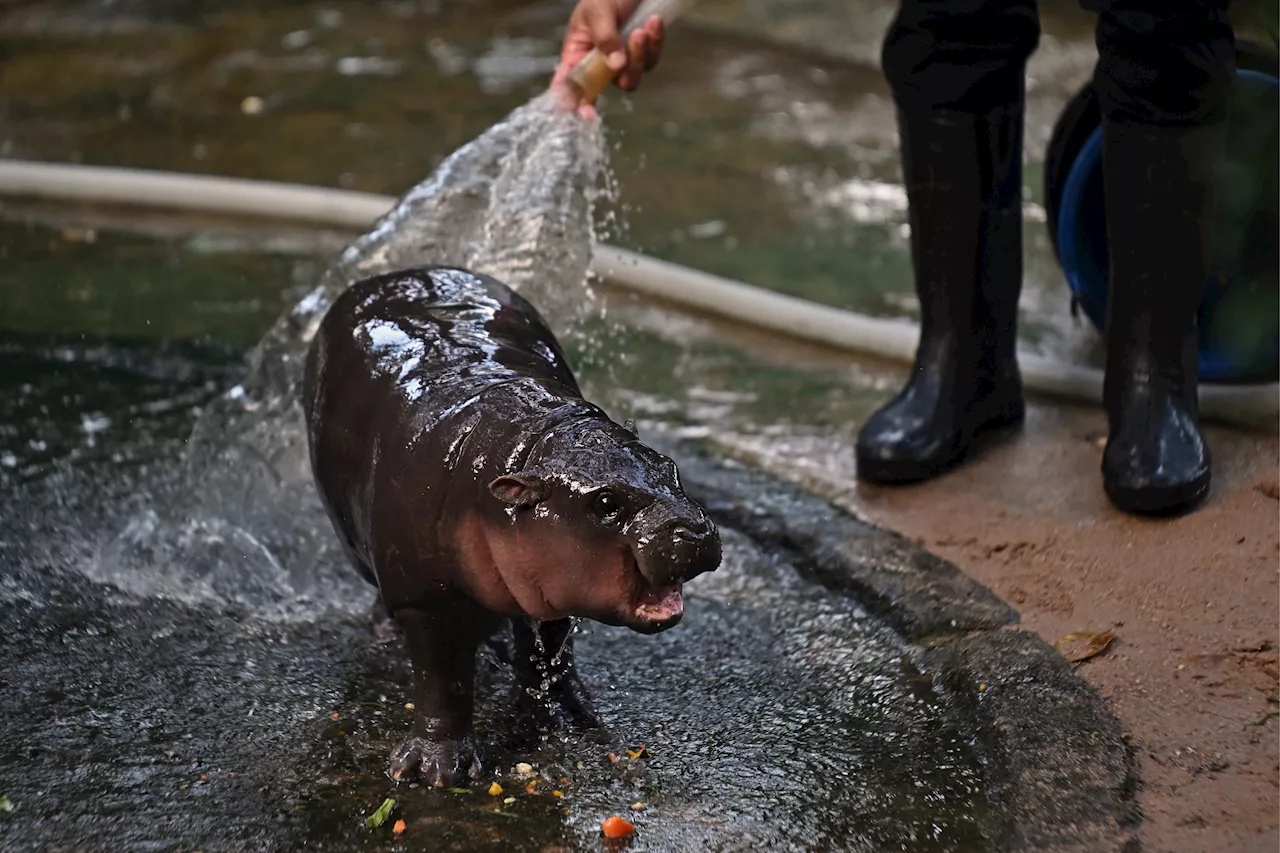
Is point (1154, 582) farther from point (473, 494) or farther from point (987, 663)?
point (473, 494)

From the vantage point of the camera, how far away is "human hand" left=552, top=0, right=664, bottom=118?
9.29ft

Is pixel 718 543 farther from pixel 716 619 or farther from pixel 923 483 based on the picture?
pixel 923 483

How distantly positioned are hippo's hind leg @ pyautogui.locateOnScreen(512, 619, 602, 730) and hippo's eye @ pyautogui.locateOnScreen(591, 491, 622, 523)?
0.51 m

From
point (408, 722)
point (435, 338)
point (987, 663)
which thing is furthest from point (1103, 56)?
point (408, 722)

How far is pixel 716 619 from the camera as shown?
2.82m

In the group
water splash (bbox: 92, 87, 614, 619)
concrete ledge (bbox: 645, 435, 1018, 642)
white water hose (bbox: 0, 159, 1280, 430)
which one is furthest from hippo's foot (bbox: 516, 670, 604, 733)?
white water hose (bbox: 0, 159, 1280, 430)

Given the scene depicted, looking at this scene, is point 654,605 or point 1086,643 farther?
point 1086,643

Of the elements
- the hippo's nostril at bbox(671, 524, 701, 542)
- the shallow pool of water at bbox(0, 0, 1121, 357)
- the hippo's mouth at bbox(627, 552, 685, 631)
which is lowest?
the shallow pool of water at bbox(0, 0, 1121, 357)

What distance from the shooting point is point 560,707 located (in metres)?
2.41

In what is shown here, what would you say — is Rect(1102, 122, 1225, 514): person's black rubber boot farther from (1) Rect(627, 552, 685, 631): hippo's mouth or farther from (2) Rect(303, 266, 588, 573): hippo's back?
(1) Rect(627, 552, 685, 631): hippo's mouth

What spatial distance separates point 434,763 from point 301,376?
149 centimetres

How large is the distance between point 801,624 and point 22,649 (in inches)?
57.3

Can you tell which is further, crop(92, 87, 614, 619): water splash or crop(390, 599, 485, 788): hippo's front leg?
crop(92, 87, 614, 619): water splash

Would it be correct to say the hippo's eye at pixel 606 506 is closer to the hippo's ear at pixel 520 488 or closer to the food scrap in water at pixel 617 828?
the hippo's ear at pixel 520 488
